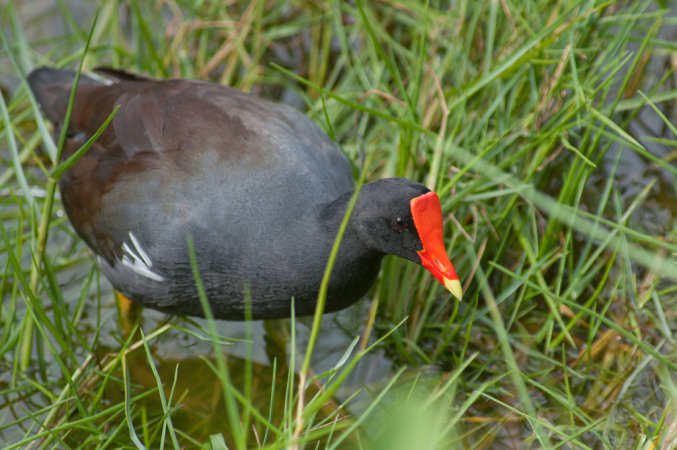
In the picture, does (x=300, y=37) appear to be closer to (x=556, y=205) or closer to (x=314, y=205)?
(x=314, y=205)

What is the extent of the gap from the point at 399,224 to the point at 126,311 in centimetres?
138

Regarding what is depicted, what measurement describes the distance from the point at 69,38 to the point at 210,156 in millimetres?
1596

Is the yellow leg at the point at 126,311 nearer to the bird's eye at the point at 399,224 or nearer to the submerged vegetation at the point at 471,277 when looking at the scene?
the submerged vegetation at the point at 471,277

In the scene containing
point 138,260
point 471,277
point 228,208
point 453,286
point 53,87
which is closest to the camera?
point 453,286

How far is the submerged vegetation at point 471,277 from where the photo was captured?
2721 mm

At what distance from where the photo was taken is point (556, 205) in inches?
103

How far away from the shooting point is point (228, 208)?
8.93 ft

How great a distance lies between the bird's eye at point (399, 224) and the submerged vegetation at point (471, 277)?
39cm

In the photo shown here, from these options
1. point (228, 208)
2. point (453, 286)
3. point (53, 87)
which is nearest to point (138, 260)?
point (228, 208)

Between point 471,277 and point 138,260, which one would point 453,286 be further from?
point 138,260

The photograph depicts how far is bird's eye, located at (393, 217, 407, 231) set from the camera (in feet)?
8.06

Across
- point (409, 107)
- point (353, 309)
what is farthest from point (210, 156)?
point (353, 309)

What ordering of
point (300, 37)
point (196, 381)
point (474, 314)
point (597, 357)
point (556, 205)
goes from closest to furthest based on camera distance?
point (556, 205), point (474, 314), point (597, 357), point (196, 381), point (300, 37)

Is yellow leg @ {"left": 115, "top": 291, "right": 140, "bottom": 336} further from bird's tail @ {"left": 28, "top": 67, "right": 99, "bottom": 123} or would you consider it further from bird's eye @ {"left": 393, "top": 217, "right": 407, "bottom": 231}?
bird's eye @ {"left": 393, "top": 217, "right": 407, "bottom": 231}
